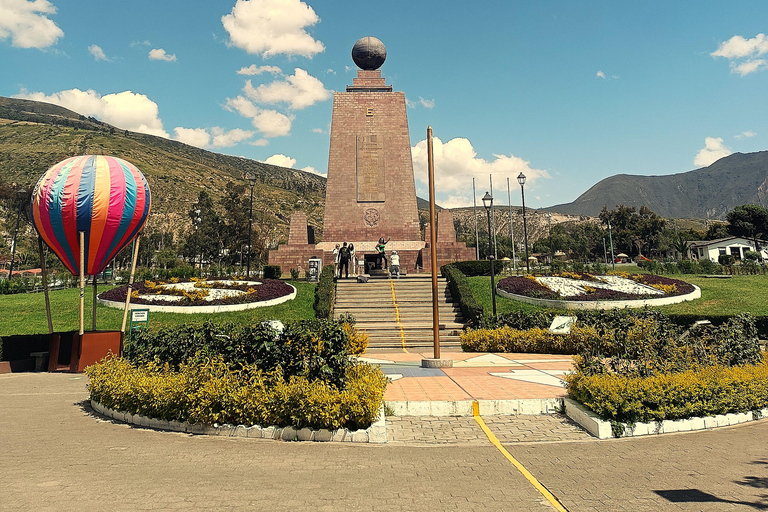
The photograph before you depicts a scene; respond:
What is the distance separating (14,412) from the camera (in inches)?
302

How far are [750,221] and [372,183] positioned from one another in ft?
265

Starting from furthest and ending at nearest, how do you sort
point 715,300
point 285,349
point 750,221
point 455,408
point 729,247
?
point 750,221 → point 729,247 → point 715,300 → point 455,408 → point 285,349

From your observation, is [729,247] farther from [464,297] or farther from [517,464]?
[517,464]

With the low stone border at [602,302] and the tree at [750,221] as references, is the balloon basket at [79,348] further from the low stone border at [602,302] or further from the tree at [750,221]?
the tree at [750,221]

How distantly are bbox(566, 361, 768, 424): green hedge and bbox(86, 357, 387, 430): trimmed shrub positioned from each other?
3.23 meters

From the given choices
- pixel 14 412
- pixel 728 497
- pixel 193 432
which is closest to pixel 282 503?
pixel 193 432

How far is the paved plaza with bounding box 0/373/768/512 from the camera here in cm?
404

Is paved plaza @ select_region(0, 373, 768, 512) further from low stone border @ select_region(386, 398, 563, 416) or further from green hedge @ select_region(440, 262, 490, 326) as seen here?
green hedge @ select_region(440, 262, 490, 326)

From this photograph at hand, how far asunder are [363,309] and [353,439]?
42.2 ft

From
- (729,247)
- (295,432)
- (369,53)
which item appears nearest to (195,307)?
(295,432)

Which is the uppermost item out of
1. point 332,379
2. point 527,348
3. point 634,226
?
point 634,226

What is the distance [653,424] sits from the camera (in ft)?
20.4

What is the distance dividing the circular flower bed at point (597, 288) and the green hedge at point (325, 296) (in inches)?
322

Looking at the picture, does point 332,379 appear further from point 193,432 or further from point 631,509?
point 631,509
